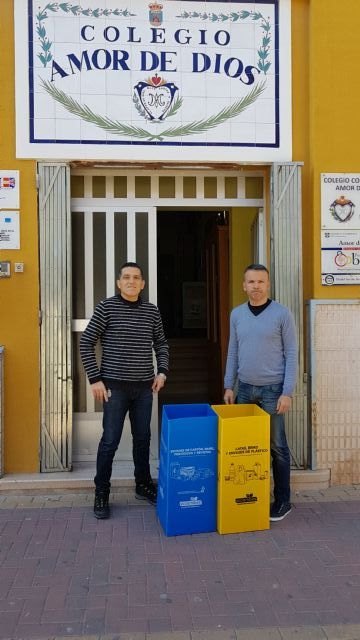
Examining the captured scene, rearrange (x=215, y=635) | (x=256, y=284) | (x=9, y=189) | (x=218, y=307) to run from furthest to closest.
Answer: (x=218, y=307)
(x=9, y=189)
(x=256, y=284)
(x=215, y=635)

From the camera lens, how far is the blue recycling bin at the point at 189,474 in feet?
13.2

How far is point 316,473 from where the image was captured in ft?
16.3

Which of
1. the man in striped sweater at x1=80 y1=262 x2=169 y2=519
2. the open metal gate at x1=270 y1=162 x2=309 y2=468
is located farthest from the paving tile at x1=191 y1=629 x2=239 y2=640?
the open metal gate at x1=270 y1=162 x2=309 y2=468

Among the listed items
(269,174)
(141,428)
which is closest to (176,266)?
(269,174)

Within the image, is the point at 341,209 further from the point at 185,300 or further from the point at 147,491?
the point at 185,300

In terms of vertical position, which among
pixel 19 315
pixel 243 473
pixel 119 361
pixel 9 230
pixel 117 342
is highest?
pixel 9 230

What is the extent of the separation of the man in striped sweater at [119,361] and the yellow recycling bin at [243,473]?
2.41ft

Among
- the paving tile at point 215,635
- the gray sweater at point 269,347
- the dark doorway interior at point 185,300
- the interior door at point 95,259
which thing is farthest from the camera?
the dark doorway interior at point 185,300

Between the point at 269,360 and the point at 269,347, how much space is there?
101mm

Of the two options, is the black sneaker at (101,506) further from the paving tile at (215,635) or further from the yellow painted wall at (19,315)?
the paving tile at (215,635)

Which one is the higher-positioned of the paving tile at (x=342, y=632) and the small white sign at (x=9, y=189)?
the small white sign at (x=9, y=189)

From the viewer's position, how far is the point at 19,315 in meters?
4.88

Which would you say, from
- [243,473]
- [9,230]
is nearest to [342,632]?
[243,473]

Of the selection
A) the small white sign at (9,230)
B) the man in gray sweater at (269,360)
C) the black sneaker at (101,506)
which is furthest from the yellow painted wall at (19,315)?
the man in gray sweater at (269,360)
